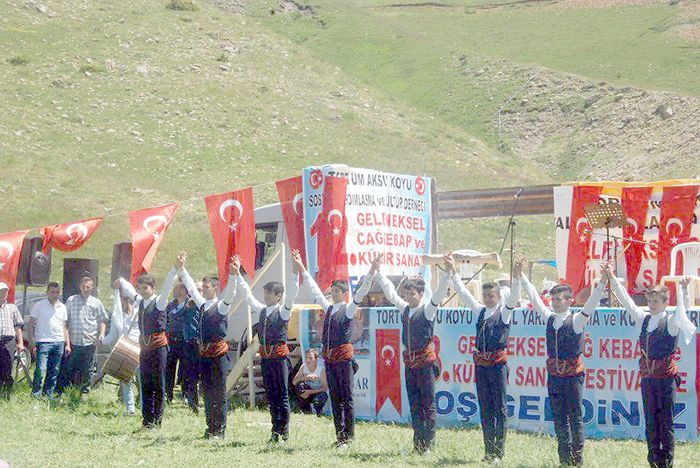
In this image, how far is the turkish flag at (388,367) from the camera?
39.9ft

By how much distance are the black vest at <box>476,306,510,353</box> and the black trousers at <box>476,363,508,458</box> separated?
0.18 m

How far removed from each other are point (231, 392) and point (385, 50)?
5694 centimetres

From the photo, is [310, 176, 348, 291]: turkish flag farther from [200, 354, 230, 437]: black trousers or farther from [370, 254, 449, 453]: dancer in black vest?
[370, 254, 449, 453]: dancer in black vest

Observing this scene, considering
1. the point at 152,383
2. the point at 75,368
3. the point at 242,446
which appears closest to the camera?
the point at 242,446

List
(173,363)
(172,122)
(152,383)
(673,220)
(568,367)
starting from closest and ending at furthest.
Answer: (568,367), (152,383), (173,363), (673,220), (172,122)

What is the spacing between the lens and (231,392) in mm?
13930

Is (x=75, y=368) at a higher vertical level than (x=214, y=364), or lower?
lower

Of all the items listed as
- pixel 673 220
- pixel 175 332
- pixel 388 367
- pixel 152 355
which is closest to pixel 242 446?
pixel 152 355

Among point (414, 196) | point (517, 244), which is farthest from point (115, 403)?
point (517, 244)

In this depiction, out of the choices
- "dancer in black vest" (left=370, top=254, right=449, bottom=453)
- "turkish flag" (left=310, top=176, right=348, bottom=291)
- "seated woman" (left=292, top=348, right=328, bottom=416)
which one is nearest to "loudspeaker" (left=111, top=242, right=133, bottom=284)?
"turkish flag" (left=310, top=176, right=348, bottom=291)

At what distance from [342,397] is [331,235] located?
4.08 metres

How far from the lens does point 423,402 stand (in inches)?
386

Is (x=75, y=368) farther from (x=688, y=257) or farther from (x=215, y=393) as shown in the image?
(x=688, y=257)

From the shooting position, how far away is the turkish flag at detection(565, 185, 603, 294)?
1509 centimetres
